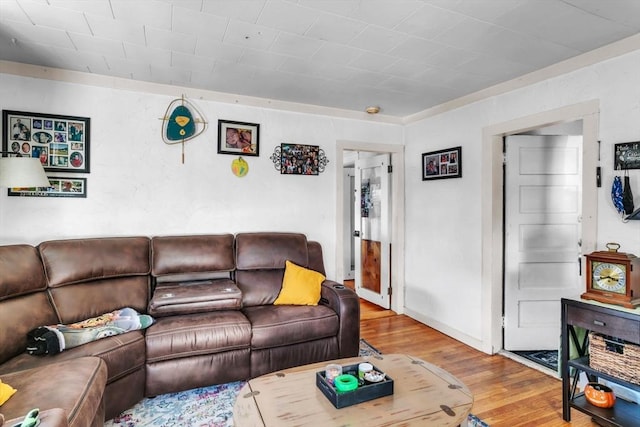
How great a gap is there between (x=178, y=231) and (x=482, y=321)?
9.85ft

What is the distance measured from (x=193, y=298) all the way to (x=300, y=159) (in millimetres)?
1839

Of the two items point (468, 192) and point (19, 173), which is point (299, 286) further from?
point (19, 173)

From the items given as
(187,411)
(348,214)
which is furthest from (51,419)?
(348,214)

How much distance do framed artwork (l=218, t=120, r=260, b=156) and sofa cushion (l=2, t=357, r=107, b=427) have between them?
2170 mm

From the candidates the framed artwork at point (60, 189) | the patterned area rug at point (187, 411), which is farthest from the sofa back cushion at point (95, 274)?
the patterned area rug at point (187, 411)

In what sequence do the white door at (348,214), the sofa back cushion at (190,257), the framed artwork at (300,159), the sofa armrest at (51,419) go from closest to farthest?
1. the sofa armrest at (51,419)
2. the sofa back cushion at (190,257)
3. the framed artwork at (300,159)
4. the white door at (348,214)

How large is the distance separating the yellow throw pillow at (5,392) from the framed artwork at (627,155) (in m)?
3.54

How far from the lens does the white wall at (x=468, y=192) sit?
2.24m

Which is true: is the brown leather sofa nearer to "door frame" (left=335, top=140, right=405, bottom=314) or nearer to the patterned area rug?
the patterned area rug

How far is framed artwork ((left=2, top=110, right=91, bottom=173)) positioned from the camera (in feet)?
8.77

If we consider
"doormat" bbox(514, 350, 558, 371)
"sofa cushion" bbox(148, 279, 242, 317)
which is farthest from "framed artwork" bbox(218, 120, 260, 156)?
"doormat" bbox(514, 350, 558, 371)

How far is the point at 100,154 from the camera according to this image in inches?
116

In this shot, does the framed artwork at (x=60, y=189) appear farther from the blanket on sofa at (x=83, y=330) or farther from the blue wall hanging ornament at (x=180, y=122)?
the blanket on sofa at (x=83, y=330)

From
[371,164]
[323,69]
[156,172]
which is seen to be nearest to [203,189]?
[156,172]
